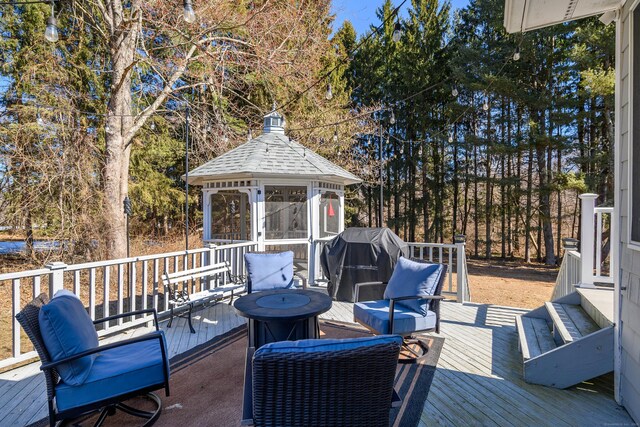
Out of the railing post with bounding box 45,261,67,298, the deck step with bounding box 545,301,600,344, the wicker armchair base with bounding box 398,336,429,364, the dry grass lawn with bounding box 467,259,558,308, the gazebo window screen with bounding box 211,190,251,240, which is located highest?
the gazebo window screen with bounding box 211,190,251,240

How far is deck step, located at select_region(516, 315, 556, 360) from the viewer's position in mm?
3320

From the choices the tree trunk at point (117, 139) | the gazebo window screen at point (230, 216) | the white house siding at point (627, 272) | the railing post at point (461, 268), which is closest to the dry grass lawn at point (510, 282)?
the railing post at point (461, 268)

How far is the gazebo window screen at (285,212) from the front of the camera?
6414 millimetres

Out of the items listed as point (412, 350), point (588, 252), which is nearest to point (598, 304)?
point (588, 252)

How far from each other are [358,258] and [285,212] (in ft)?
5.95

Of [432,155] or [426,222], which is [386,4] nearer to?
[432,155]

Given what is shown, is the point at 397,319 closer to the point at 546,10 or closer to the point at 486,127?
the point at 546,10

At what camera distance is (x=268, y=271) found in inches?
182

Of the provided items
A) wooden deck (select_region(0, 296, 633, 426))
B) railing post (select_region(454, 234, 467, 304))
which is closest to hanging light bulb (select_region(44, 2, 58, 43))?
wooden deck (select_region(0, 296, 633, 426))

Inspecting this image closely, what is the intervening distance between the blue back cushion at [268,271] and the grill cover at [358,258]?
102 cm

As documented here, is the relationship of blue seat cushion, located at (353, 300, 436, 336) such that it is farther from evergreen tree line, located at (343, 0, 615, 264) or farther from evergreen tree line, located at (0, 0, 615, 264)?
evergreen tree line, located at (343, 0, 615, 264)

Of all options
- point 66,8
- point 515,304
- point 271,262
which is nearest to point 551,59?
point 515,304

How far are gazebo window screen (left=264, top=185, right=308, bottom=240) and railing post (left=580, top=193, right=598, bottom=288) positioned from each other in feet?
13.7

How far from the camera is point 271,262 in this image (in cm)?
469
